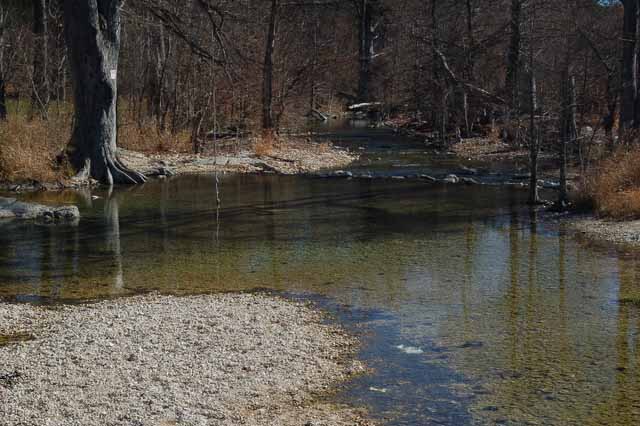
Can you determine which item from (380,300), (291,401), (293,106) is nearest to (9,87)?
(293,106)

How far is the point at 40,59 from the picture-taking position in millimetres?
28516

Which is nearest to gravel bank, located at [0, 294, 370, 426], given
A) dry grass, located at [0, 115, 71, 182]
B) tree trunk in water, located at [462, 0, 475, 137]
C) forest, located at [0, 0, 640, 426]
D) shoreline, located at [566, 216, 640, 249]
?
forest, located at [0, 0, 640, 426]

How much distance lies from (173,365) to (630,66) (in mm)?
20287

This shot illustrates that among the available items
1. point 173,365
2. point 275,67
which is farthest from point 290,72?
point 173,365

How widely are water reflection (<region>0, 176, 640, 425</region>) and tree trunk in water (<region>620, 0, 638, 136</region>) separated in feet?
21.4

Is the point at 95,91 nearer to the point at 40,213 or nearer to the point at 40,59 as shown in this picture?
the point at 40,213

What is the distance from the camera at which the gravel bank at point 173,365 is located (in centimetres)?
655

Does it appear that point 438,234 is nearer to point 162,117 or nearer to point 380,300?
point 380,300

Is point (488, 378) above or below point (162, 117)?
below

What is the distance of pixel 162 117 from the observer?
1073 inches

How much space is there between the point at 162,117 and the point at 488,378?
69.8 feet

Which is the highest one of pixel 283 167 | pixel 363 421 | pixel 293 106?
pixel 293 106

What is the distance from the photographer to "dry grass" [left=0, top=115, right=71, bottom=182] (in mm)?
20016

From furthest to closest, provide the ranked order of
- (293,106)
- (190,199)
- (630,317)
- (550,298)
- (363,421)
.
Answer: (293,106) < (190,199) < (550,298) < (630,317) < (363,421)
